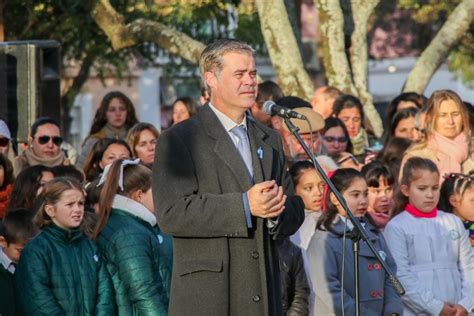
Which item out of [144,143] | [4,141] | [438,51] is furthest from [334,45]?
[4,141]

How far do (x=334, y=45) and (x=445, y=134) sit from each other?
4594 mm

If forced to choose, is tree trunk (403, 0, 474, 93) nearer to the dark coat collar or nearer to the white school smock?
the white school smock

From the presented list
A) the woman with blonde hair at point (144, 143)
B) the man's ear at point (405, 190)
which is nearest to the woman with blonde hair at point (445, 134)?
the man's ear at point (405, 190)

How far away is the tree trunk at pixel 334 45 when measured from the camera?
15.5 metres

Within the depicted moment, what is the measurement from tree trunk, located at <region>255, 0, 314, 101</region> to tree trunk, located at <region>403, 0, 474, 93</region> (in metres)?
1.76

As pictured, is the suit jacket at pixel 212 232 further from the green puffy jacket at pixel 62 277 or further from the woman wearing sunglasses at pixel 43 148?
the woman wearing sunglasses at pixel 43 148

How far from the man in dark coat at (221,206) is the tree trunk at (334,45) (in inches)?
346

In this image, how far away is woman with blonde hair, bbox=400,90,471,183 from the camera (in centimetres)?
1113

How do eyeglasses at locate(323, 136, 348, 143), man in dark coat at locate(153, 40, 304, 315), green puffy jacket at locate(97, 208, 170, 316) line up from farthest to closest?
eyeglasses at locate(323, 136, 348, 143), green puffy jacket at locate(97, 208, 170, 316), man in dark coat at locate(153, 40, 304, 315)

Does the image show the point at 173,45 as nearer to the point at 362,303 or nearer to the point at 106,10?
the point at 106,10

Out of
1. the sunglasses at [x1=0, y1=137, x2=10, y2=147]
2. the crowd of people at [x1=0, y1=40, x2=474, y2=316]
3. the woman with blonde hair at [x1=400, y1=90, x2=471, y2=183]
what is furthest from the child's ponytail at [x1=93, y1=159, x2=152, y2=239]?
the woman with blonde hair at [x1=400, y1=90, x2=471, y2=183]

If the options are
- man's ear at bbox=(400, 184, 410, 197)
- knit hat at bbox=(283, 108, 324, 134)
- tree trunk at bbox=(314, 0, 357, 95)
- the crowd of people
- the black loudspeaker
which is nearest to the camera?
the crowd of people

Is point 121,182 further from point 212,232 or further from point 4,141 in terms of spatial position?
point 4,141

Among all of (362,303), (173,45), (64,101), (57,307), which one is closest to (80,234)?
(57,307)
